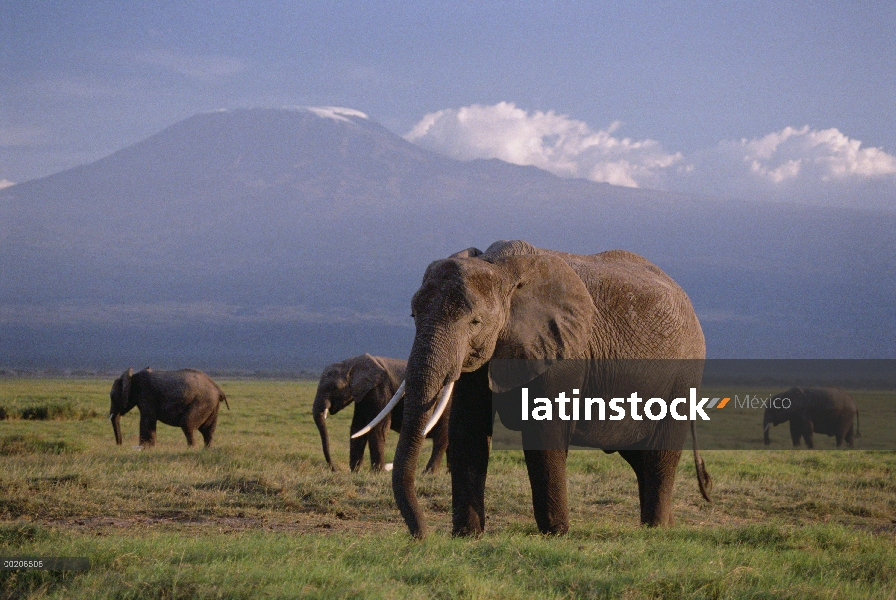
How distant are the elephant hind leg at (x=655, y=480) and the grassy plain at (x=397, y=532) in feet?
1.11

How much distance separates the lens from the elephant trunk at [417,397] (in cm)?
927

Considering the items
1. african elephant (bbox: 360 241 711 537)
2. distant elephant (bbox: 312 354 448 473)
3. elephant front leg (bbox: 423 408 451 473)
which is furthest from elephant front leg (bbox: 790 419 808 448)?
african elephant (bbox: 360 241 711 537)

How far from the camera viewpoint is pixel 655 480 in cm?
1198

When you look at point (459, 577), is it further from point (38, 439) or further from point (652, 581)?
point (38, 439)

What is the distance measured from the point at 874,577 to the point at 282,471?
34.7 ft

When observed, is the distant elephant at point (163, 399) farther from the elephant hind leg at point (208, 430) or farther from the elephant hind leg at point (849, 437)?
the elephant hind leg at point (849, 437)

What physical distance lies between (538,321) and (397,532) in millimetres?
3097

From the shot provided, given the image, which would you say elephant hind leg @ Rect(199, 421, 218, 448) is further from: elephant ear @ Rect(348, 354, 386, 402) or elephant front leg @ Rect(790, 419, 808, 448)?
elephant front leg @ Rect(790, 419, 808, 448)

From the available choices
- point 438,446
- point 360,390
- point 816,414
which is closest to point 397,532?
point 438,446

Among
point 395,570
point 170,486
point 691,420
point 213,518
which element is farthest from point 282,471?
point 395,570

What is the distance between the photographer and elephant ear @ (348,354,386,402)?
71.6 ft

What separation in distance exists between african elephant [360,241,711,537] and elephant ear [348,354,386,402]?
10235 millimetres

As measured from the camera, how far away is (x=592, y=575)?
8.71 metres

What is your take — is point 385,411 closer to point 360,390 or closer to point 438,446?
point 438,446
